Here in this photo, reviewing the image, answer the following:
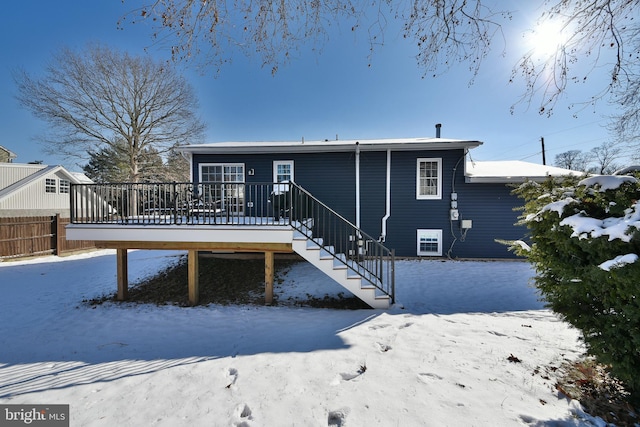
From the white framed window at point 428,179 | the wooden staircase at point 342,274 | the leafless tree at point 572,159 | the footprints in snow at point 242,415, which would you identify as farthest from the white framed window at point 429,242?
the leafless tree at point 572,159

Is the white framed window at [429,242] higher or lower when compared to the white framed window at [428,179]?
lower

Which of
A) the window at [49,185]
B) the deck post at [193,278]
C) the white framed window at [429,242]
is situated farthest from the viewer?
the window at [49,185]

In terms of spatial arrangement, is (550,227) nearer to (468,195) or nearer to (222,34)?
(222,34)

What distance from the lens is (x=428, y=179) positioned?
28.3ft

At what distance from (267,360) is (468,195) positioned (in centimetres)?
830

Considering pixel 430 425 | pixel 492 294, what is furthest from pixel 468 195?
pixel 430 425

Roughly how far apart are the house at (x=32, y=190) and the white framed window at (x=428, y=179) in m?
16.8

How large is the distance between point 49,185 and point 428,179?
21.7m

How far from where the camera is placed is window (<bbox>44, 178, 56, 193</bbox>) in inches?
598

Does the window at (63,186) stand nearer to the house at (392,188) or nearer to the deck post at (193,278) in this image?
the house at (392,188)

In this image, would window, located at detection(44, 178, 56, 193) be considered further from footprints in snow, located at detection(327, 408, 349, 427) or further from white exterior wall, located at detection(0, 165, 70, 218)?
footprints in snow, located at detection(327, 408, 349, 427)

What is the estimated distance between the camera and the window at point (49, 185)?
598 inches

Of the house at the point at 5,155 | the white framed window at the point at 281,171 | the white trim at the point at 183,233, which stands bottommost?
the white trim at the point at 183,233

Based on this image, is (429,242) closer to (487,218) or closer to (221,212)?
(487,218)
